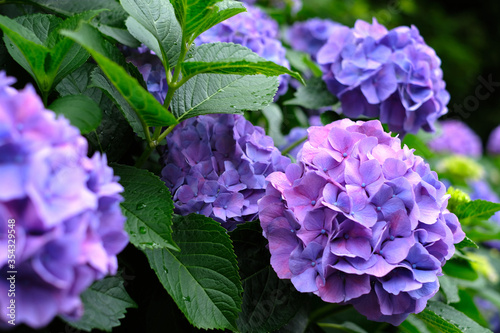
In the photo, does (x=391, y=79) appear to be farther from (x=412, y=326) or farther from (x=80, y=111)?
(x=80, y=111)

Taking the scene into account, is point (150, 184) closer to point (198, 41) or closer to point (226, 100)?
point (226, 100)

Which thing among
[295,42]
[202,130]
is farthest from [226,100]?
[295,42]

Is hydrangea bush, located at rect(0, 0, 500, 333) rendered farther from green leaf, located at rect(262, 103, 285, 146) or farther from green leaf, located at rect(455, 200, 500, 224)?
green leaf, located at rect(262, 103, 285, 146)

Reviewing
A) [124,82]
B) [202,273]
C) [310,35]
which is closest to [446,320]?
[202,273]

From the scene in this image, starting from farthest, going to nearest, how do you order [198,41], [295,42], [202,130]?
1. [295,42]
2. [198,41]
3. [202,130]

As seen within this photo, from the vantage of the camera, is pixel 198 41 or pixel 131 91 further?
pixel 198 41

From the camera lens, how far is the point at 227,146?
803 mm

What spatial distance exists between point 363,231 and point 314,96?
489 mm

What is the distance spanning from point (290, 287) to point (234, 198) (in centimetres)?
16

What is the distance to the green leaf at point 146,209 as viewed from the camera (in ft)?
Result: 1.85

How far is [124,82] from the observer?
1.77ft

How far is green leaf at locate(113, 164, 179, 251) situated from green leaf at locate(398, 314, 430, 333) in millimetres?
487

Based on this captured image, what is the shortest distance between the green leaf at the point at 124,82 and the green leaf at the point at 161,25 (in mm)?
68

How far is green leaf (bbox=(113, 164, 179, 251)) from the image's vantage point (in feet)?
1.85
